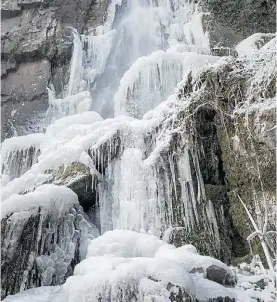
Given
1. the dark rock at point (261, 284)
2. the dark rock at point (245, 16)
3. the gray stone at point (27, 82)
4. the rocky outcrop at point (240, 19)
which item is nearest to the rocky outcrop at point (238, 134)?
the dark rock at point (261, 284)

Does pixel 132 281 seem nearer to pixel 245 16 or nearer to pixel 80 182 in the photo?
pixel 80 182

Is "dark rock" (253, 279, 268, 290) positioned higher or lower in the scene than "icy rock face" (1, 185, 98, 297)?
lower

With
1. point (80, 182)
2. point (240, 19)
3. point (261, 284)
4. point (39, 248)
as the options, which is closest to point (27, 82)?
point (240, 19)

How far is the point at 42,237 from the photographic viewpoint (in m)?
6.93

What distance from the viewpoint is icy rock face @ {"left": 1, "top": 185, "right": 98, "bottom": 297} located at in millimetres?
6543

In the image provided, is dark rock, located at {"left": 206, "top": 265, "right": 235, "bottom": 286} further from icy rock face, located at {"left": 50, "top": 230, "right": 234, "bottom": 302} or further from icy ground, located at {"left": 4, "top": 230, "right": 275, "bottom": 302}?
icy rock face, located at {"left": 50, "top": 230, "right": 234, "bottom": 302}

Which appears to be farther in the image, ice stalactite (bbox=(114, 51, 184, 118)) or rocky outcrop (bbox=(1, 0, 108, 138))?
rocky outcrop (bbox=(1, 0, 108, 138))

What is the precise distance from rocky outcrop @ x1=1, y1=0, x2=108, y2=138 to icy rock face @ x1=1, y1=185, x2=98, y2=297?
696 cm

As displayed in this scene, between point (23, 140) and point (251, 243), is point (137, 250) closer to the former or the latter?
point (251, 243)

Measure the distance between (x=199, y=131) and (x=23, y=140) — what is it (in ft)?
18.0

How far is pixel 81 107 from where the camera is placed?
41.8ft

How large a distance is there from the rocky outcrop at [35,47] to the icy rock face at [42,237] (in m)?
6.96

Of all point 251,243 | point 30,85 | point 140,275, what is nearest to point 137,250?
point 140,275

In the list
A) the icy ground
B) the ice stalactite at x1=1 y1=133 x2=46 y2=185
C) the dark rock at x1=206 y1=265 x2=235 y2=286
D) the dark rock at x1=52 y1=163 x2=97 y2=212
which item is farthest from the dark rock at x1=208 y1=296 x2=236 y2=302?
the ice stalactite at x1=1 y1=133 x2=46 y2=185
